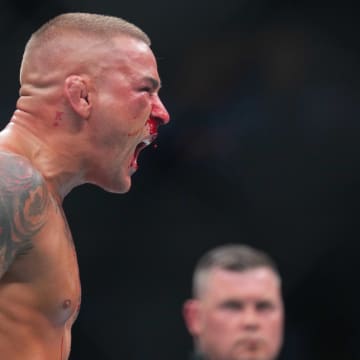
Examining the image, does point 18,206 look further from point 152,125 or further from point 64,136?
point 152,125

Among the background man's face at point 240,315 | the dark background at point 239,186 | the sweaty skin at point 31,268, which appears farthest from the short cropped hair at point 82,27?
the dark background at point 239,186

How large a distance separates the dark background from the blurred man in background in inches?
14.7

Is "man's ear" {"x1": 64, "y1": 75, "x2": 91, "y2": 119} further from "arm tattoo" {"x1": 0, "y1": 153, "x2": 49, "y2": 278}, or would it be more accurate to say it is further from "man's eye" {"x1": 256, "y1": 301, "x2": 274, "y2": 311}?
"man's eye" {"x1": 256, "y1": 301, "x2": 274, "y2": 311}

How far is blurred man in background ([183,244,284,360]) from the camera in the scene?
2.19 m

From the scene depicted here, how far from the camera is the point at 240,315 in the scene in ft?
7.31

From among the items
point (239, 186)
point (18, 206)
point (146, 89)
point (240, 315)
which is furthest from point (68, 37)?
point (239, 186)

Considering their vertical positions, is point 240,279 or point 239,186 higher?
point 239,186

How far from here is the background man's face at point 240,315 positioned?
2.18 m

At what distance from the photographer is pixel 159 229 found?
2.71 metres

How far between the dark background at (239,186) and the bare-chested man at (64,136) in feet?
4.06

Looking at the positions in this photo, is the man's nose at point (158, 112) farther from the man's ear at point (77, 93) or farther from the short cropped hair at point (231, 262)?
the short cropped hair at point (231, 262)

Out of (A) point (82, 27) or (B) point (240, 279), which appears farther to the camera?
(B) point (240, 279)

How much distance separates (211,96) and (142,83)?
4.48 ft

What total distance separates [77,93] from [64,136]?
7 centimetres
